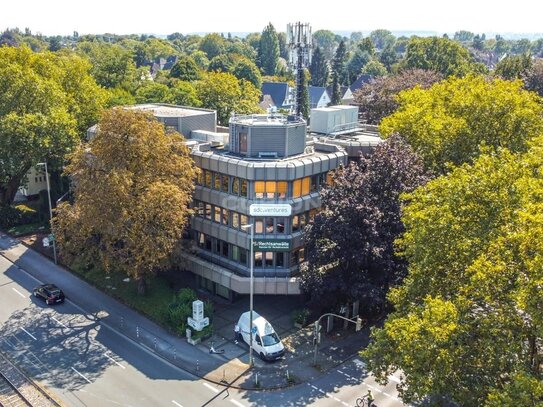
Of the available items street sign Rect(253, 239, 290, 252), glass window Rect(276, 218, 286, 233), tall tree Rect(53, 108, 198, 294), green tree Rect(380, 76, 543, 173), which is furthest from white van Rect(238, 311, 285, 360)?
green tree Rect(380, 76, 543, 173)

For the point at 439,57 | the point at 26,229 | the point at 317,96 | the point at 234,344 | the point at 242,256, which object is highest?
the point at 439,57

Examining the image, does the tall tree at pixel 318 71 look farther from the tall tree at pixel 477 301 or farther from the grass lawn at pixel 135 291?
the tall tree at pixel 477 301

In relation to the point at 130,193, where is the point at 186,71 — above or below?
above

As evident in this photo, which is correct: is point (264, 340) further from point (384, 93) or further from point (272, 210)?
point (384, 93)

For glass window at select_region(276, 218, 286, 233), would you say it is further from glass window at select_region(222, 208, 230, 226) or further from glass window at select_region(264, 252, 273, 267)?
glass window at select_region(222, 208, 230, 226)

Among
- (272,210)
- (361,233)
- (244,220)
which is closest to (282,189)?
(272,210)

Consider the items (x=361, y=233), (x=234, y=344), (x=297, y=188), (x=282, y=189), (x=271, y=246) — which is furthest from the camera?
(x=297, y=188)

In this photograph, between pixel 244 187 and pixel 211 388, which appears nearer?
pixel 211 388
